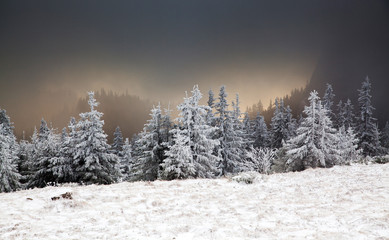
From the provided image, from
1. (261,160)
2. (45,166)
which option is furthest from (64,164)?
(261,160)

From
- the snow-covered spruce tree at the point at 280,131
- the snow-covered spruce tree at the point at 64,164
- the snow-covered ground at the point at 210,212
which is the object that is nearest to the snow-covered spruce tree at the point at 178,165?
the snow-covered ground at the point at 210,212

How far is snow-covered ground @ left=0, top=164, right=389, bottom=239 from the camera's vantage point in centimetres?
645

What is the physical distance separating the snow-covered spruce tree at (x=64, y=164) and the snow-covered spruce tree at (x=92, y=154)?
750 millimetres

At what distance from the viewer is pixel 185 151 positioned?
18.8 m

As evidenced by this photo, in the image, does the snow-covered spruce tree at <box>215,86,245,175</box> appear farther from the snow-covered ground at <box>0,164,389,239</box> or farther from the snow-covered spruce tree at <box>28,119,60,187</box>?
the snow-covered spruce tree at <box>28,119,60,187</box>

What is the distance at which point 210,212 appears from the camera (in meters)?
8.52

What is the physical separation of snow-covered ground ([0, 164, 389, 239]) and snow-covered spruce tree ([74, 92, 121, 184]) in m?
11.6

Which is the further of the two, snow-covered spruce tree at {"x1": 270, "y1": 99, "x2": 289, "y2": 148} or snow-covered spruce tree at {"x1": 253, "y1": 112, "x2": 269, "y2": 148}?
snow-covered spruce tree at {"x1": 253, "y1": 112, "x2": 269, "y2": 148}

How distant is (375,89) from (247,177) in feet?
688

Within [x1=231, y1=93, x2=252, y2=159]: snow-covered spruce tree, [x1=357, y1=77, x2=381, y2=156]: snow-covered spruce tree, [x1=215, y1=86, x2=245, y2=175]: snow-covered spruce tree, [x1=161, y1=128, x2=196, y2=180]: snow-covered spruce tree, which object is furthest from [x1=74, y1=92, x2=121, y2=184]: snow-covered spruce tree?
[x1=357, y1=77, x2=381, y2=156]: snow-covered spruce tree

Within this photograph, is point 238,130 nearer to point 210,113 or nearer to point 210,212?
point 210,113

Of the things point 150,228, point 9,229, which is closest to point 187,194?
point 150,228

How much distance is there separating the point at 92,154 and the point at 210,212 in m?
17.3

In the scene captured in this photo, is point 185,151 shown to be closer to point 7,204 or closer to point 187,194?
point 187,194
